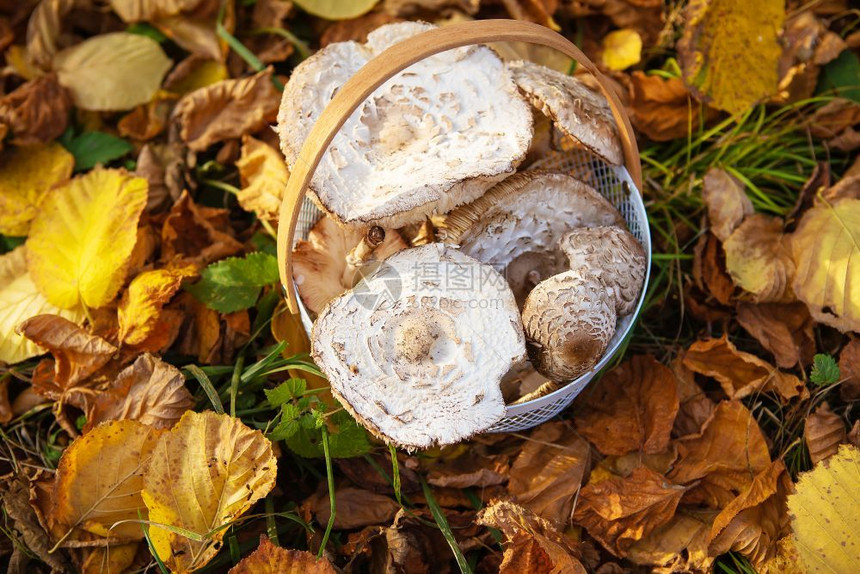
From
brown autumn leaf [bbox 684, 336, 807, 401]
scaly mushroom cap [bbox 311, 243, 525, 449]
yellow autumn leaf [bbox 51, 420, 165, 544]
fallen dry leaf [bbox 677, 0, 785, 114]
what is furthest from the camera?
fallen dry leaf [bbox 677, 0, 785, 114]

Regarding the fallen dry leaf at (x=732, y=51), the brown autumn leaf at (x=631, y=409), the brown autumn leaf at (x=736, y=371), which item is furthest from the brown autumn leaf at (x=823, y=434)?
the fallen dry leaf at (x=732, y=51)

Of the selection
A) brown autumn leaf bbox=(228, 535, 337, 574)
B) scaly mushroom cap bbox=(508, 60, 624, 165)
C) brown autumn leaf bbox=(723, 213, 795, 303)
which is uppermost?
scaly mushroom cap bbox=(508, 60, 624, 165)

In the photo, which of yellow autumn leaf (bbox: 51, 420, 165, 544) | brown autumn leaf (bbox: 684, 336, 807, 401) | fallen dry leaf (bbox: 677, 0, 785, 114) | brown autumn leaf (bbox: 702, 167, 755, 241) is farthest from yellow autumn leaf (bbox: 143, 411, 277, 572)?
fallen dry leaf (bbox: 677, 0, 785, 114)

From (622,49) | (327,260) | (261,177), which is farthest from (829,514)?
(261,177)

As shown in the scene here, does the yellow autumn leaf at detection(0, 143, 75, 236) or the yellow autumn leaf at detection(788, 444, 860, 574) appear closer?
the yellow autumn leaf at detection(788, 444, 860, 574)

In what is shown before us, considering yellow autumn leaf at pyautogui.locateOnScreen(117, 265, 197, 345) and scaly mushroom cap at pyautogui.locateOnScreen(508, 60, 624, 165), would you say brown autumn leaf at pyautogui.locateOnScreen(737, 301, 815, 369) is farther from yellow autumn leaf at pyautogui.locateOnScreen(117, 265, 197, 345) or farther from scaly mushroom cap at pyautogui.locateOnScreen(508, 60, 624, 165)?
yellow autumn leaf at pyautogui.locateOnScreen(117, 265, 197, 345)

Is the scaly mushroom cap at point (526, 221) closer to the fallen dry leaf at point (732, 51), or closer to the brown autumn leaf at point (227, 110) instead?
the fallen dry leaf at point (732, 51)
